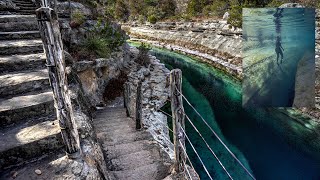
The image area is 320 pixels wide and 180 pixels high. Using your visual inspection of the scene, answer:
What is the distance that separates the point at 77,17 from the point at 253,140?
32.3ft

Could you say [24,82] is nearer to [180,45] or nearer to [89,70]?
[89,70]

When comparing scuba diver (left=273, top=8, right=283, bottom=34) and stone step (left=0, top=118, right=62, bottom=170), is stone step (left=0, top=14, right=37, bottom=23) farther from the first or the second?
scuba diver (left=273, top=8, right=283, bottom=34)

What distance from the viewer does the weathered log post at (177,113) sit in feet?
15.1

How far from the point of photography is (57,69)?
3.52 m

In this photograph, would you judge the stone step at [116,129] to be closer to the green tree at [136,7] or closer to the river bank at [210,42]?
the river bank at [210,42]

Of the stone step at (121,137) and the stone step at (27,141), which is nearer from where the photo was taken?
the stone step at (27,141)

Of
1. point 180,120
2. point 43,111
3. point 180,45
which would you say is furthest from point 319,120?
point 180,45

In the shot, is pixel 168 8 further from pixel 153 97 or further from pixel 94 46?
pixel 94 46

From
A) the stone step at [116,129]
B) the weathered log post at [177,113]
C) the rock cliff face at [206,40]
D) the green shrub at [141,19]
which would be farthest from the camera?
the green shrub at [141,19]

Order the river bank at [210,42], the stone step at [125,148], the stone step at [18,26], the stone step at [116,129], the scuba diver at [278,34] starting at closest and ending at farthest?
the stone step at [125,148] < the stone step at [18,26] < the stone step at [116,129] < the scuba diver at [278,34] < the river bank at [210,42]

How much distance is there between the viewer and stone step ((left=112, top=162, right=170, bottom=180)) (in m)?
Answer: 5.50

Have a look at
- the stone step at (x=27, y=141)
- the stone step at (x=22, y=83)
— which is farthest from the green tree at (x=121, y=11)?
the stone step at (x=27, y=141)

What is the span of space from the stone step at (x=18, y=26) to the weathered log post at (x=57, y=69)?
4919 millimetres

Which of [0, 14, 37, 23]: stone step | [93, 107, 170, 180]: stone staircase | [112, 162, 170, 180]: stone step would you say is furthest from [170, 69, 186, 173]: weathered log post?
[0, 14, 37, 23]: stone step
